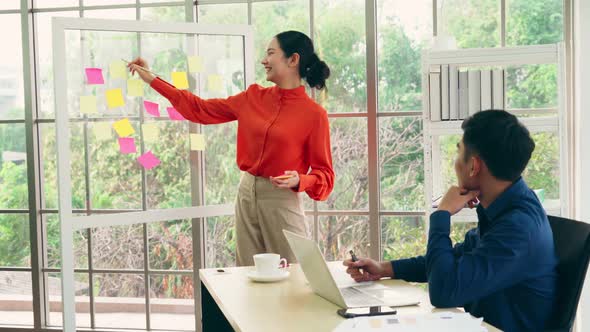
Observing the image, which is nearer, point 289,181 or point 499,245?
point 499,245

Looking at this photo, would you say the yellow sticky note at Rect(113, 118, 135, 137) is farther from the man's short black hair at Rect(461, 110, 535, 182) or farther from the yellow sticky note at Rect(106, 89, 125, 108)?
the man's short black hair at Rect(461, 110, 535, 182)

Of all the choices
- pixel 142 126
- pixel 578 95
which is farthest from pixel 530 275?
pixel 142 126

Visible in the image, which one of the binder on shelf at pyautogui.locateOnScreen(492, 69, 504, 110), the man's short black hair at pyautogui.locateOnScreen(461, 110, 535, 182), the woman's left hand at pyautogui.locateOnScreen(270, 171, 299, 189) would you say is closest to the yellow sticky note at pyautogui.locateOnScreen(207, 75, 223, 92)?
the woman's left hand at pyautogui.locateOnScreen(270, 171, 299, 189)

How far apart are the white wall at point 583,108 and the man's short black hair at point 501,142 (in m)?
1.82

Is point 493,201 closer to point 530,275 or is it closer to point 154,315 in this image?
point 530,275

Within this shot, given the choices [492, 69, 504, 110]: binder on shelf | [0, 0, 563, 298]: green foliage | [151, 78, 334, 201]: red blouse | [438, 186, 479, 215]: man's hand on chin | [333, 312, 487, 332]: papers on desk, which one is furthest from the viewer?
[0, 0, 563, 298]: green foliage

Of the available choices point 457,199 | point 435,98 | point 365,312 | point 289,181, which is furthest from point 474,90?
point 365,312

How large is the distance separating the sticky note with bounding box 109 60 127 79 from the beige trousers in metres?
0.79

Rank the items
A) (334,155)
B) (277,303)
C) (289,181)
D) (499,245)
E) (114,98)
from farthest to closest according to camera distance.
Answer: (334,155), (114,98), (289,181), (277,303), (499,245)

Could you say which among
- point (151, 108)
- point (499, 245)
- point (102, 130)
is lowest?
point (499, 245)

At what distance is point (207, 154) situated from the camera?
362 centimetres

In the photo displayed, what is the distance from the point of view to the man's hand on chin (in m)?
1.86

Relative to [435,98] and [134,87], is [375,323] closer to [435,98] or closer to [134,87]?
[435,98]

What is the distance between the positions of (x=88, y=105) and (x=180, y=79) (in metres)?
0.46
